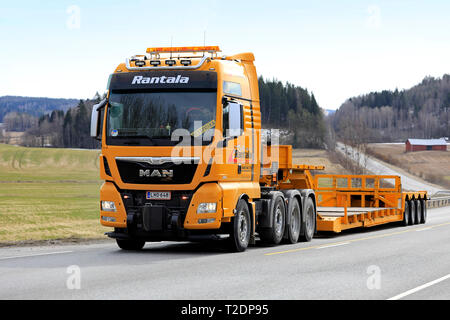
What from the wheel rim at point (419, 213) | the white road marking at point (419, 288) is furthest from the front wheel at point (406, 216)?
the white road marking at point (419, 288)

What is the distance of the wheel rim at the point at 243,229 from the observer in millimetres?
15175

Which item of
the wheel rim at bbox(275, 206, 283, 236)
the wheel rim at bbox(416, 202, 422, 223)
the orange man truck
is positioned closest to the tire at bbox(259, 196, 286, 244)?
the wheel rim at bbox(275, 206, 283, 236)

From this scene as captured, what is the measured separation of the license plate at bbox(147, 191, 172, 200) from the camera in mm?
14219

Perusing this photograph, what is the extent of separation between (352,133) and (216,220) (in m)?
81.0

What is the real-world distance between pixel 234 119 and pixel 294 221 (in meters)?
4.74

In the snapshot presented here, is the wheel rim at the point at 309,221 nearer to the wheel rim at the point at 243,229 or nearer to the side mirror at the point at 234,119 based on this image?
the wheel rim at the point at 243,229

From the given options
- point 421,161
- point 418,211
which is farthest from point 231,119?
point 421,161

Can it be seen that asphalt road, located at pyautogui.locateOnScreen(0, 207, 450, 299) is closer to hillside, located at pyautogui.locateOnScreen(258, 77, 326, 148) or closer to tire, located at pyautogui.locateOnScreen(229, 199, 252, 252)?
tire, located at pyautogui.locateOnScreen(229, 199, 252, 252)

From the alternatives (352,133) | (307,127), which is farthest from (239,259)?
(307,127)

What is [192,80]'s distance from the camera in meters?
14.5

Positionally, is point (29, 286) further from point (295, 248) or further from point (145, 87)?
point (295, 248)

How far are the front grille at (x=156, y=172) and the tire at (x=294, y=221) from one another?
14.2 feet

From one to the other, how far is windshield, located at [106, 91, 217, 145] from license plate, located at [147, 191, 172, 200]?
1006 mm
